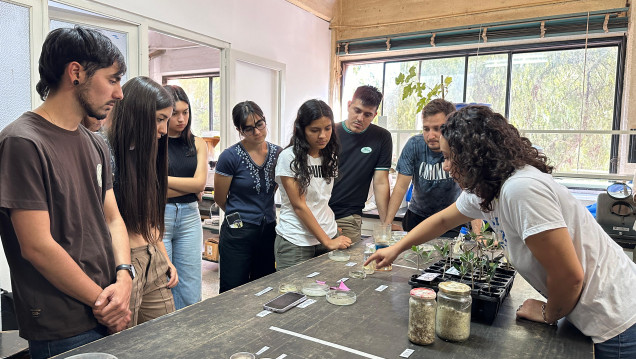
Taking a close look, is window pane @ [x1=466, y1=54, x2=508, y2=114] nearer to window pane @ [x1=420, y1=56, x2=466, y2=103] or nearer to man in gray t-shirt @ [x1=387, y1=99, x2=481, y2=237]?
window pane @ [x1=420, y1=56, x2=466, y2=103]

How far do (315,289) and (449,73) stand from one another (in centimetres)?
390

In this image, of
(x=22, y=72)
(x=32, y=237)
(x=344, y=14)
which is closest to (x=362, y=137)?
(x=32, y=237)

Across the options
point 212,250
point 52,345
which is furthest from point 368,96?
point 212,250

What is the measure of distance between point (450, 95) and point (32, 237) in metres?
4.42

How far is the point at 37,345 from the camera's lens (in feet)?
3.55

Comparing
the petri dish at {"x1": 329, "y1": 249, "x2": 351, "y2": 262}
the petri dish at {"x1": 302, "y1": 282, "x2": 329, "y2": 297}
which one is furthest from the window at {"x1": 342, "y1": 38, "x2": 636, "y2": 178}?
the petri dish at {"x1": 302, "y1": 282, "x2": 329, "y2": 297}

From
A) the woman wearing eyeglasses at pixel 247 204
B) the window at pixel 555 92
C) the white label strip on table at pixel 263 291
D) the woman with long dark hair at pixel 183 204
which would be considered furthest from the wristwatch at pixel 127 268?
the window at pixel 555 92

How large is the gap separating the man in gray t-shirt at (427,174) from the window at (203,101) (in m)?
4.11

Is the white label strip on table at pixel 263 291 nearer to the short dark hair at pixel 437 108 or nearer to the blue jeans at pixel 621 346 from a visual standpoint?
the blue jeans at pixel 621 346

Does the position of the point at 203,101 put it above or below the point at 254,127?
above

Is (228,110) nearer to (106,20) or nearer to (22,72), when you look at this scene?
(106,20)

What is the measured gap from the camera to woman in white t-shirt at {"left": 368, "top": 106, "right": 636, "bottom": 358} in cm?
104

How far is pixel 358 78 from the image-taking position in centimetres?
522

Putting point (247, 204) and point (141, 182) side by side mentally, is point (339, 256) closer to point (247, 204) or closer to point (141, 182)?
point (247, 204)
